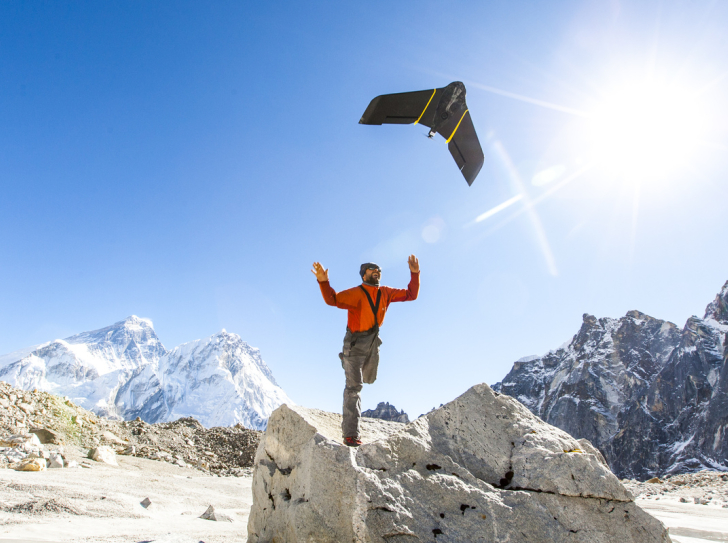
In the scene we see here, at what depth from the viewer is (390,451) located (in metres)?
3.72

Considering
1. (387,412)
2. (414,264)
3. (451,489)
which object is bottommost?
(451,489)

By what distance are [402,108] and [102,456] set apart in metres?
12.9

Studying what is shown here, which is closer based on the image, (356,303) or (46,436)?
(356,303)

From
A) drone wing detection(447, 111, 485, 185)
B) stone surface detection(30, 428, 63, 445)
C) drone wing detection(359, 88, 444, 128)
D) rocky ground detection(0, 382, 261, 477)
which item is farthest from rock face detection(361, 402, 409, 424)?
drone wing detection(359, 88, 444, 128)

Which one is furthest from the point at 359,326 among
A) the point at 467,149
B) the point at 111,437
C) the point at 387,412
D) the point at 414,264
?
the point at 387,412

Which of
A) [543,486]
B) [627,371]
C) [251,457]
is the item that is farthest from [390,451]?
[627,371]

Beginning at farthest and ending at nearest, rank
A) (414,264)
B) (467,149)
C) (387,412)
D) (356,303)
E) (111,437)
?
(387,412) < (111,437) < (467,149) < (414,264) < (356,303)

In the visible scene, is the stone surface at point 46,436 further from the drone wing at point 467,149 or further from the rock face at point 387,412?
the rock face at point 387,412

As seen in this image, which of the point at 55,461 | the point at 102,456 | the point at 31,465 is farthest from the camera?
the point at 102,456

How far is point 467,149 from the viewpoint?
33.0 ft

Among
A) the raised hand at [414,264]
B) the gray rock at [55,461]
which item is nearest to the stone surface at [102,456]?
the gray rock at [55,461]

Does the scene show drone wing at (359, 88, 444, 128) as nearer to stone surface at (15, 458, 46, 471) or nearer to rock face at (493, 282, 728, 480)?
stone surface at (15, 458, 46, 471)

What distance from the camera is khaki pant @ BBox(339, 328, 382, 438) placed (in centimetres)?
452

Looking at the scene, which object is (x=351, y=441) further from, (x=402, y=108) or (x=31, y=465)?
(x=31, y=465)
